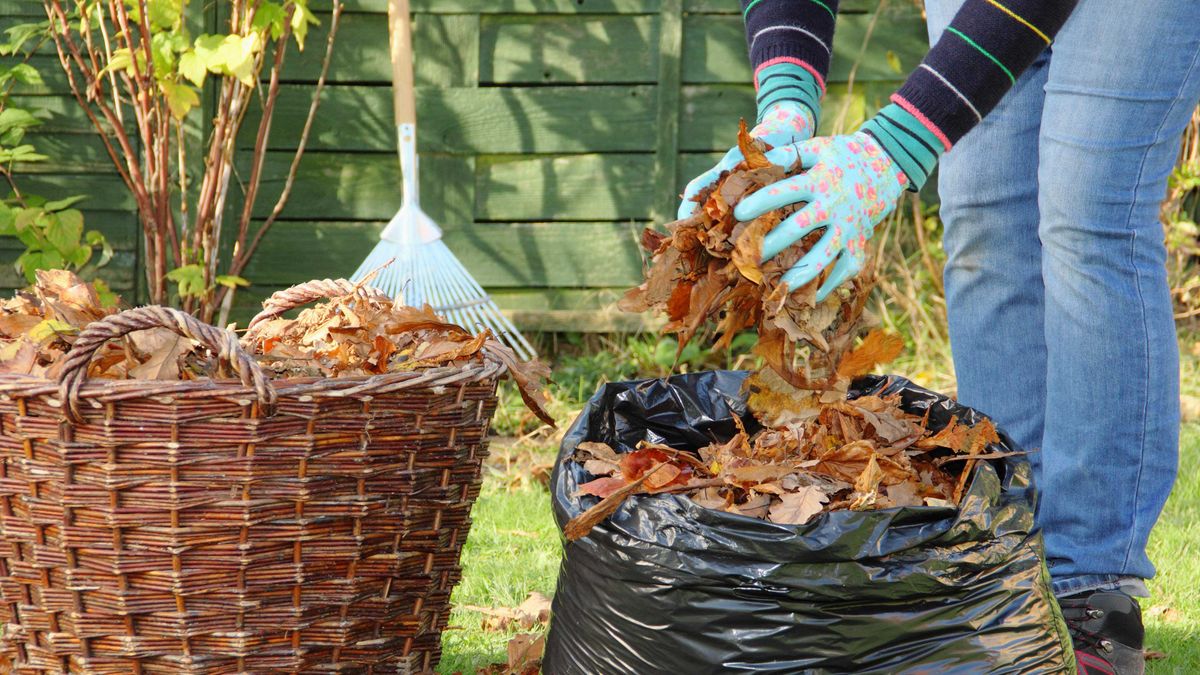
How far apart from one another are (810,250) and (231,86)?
2496 mm

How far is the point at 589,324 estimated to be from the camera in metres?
3.99

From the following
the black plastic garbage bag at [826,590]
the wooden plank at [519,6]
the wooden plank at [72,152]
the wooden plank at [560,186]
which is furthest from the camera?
the wooden plank at [560,186]

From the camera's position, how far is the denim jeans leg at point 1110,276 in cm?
165

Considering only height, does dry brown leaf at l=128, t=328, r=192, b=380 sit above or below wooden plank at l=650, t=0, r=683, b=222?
below

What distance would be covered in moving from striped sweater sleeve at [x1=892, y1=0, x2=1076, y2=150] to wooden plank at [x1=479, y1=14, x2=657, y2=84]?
2471 mm

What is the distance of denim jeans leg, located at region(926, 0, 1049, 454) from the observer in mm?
1963

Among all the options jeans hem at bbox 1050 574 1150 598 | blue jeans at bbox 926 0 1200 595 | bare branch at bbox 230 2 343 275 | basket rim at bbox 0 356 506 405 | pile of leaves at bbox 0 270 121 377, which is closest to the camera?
basket rim at bbox 0 356 506 405

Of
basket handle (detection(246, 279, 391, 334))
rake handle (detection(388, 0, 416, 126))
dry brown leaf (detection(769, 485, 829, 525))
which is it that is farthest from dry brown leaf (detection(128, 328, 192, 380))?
rake handle (detection(388, 0, 416, 126))

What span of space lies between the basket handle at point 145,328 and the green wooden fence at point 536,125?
2498 mm

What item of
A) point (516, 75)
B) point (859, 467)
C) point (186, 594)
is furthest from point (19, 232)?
point (859, 467)

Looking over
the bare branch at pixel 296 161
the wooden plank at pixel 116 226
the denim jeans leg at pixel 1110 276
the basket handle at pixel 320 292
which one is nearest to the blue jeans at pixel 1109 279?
the denim jeans leg at pixel 1110 276

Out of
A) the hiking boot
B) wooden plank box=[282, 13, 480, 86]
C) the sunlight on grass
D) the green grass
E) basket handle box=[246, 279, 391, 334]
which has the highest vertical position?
wooden plank box=[282, 13, 480, 86]

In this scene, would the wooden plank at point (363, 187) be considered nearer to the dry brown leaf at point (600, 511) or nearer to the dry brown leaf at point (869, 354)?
the dry brown leaf at point (869, 354)

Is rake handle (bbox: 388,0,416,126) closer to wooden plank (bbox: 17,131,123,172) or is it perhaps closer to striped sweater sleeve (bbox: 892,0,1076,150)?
wooden plank (bbox: 17,131,123,172)
